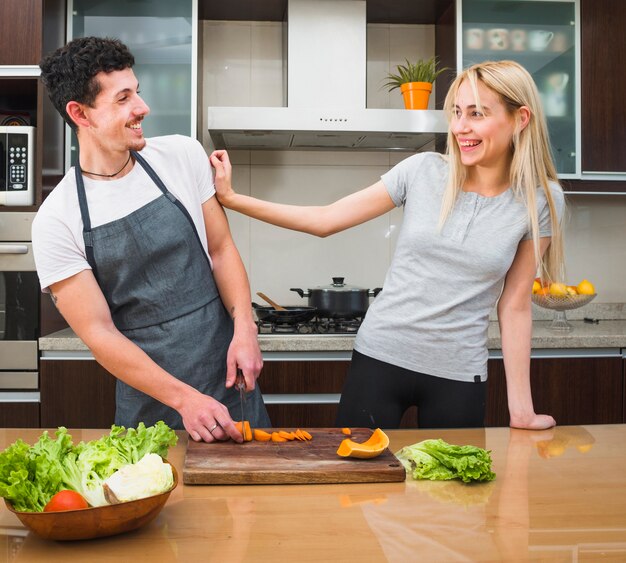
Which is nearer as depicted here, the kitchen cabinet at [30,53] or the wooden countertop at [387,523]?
the wooden countertop at [387,523]

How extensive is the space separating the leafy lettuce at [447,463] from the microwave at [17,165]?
2044mm

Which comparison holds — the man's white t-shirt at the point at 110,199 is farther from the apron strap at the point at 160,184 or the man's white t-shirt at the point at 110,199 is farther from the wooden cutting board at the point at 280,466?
the wooden cutting board at the point at 280,466

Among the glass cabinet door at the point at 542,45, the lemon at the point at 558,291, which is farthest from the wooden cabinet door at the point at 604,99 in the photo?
the lemon at the point at 558,291

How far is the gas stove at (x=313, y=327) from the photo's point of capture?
2836mm

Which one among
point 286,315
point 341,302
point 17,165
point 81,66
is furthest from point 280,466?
point 17,165

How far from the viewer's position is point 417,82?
3111mm

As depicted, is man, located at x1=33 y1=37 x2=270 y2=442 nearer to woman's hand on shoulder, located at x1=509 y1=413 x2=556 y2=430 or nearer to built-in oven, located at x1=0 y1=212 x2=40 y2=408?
woman's hand on shoulder, located at x1=509 y1=413 x2=556 y2=430

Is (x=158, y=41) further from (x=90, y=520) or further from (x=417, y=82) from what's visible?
(x=90, y=520)

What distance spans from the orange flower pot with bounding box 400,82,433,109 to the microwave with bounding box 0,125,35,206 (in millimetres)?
1476

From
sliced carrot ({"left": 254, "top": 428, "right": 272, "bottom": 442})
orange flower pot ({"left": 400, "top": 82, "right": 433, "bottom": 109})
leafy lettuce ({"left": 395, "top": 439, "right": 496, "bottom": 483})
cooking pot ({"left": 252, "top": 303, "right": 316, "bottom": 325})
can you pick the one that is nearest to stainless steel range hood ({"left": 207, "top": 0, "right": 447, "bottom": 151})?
orange flower pot ({"left": 400, "top": 82, "right": 433, "bottom": 109})

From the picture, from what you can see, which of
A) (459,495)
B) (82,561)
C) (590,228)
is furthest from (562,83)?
(82,561)

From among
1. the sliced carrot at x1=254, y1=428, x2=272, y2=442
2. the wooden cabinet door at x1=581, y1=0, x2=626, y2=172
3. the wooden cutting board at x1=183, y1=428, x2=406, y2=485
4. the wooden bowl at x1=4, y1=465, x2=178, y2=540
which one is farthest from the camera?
the wooden cabinet door at x1=581, y1=0, x2=626, y2=172

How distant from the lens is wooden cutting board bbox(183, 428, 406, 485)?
1164 mm

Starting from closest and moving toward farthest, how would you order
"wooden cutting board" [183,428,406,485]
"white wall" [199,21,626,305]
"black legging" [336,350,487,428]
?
A: "wooden cutting board" [183,428,406,485], "black legging" [336,350,487,428], "white wall" [199,21,626,305]
